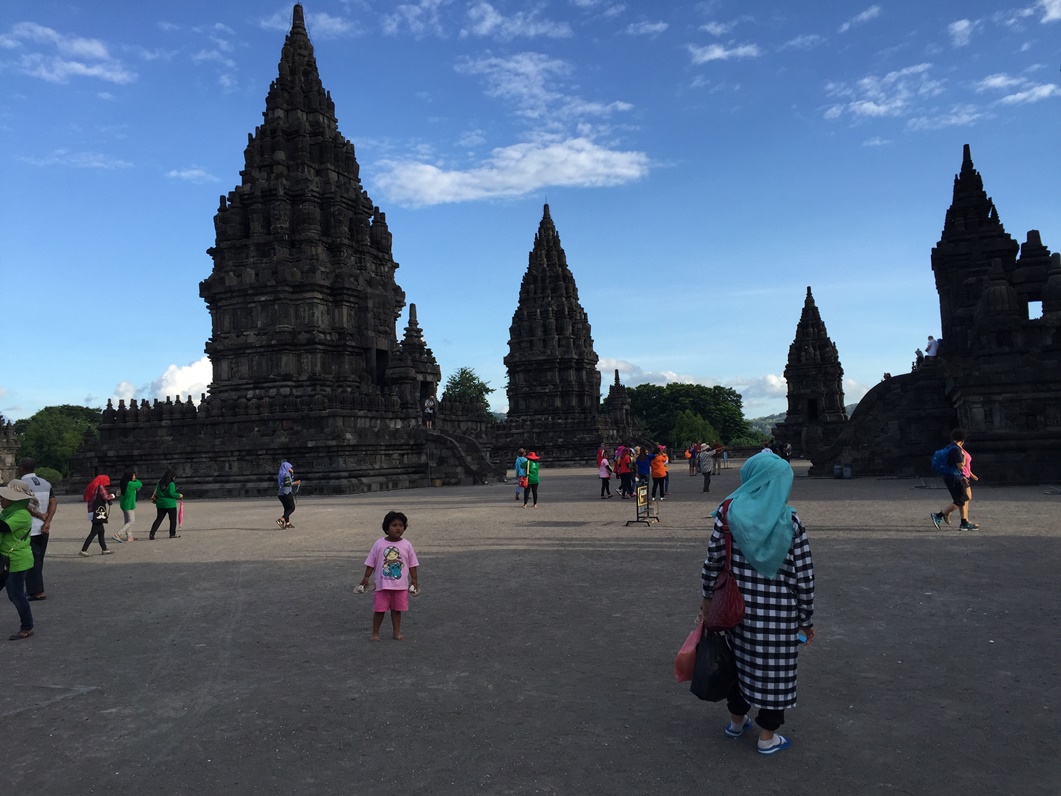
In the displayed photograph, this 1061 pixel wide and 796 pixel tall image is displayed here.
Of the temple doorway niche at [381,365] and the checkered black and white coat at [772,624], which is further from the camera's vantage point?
the temple doorway niche at [381,365]

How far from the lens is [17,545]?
748 cm

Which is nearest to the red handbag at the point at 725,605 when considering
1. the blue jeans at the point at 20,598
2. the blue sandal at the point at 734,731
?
the blue sandal at the point at 734,731

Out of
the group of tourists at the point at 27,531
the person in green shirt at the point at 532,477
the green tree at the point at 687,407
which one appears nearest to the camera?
the group of tourists at the point at 27,531

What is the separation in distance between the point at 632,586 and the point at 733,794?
4.77m

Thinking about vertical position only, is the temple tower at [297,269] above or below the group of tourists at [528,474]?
above

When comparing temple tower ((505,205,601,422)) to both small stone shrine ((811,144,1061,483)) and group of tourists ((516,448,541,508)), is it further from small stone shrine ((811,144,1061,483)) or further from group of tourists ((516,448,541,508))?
group of tourists ((516,448,541,508))

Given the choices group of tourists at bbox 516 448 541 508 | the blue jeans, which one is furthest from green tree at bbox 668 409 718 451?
the blue jeans

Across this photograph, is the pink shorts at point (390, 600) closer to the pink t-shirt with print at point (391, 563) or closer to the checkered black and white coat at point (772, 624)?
the pink t-shirt with print at point (391, 563)

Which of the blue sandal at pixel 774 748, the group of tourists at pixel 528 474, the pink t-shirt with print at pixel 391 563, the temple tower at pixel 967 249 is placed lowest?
the blue sandal at pixel 774 748

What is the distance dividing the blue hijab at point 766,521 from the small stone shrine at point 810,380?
55132 millimetres

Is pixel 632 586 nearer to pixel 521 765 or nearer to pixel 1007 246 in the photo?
pixel 521 765

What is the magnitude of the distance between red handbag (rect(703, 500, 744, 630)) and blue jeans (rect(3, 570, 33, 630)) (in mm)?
6111

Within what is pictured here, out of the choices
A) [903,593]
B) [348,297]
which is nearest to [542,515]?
[903,593]

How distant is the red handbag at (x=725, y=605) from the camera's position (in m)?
4.17
